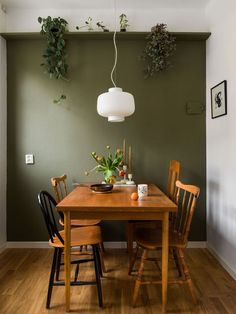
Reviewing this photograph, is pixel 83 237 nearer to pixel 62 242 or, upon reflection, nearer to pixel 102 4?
pixel 62 242

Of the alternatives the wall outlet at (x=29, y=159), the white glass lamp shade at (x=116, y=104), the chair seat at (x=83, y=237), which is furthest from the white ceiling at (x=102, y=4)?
the chair seat at (x=83, y=237)

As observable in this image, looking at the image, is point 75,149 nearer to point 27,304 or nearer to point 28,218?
point 28,218

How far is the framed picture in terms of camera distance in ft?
8.09

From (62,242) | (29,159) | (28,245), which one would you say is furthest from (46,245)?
(62,242)

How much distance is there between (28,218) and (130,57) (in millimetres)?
2249

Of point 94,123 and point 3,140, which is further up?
point 94,123

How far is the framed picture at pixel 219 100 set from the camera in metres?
2.46

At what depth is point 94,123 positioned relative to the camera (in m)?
2.99

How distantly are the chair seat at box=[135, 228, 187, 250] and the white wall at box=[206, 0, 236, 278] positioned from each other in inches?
27.5

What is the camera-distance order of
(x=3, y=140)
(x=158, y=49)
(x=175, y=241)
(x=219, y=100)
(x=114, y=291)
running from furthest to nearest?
(x=3, y=140)
(x=158, y=49)
(x=219, y=100)
(x=114, y=291)
(x=175, y=241)

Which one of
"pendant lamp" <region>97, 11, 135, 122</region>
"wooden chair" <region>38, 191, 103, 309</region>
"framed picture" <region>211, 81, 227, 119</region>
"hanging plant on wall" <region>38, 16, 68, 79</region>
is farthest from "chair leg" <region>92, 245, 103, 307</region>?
"hanging plant on wall" <region>38, 16, 68, 79</region>

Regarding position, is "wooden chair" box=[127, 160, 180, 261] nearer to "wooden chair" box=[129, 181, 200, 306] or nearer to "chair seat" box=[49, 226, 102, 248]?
"wooden chair" box=[129, 181, 200, 306]

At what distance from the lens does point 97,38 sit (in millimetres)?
2945

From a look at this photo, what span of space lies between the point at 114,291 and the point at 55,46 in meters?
2.57
